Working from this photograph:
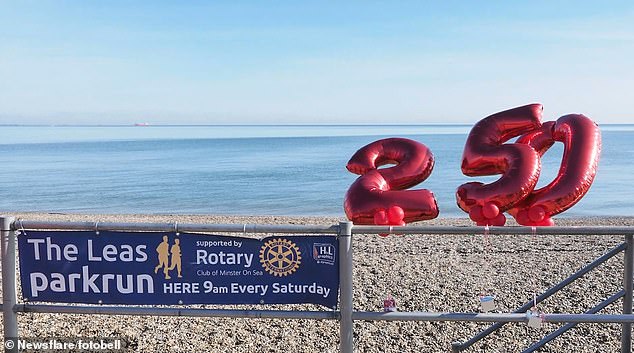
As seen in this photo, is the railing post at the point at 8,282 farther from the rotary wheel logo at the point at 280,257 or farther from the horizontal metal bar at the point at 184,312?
the rotary wheel logo at the point at 280,257

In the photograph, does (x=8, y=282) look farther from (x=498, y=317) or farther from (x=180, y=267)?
(x=498, y=317)

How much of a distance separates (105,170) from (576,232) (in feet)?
194

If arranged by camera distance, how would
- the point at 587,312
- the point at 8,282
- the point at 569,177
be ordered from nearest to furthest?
1. the point at 8,282
2. the point at 587,312
3. the point at 569,177

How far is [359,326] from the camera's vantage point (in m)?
7.50

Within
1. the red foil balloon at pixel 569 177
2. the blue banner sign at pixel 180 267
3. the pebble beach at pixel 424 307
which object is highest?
the red foil balloon at pixel 569 177

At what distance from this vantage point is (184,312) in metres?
4.83

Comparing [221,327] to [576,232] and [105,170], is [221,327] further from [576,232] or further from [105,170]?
[105,170]

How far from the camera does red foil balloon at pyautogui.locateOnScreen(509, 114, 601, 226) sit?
5457 mm

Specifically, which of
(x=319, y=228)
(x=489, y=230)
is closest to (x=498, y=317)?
(x=489, y=230)

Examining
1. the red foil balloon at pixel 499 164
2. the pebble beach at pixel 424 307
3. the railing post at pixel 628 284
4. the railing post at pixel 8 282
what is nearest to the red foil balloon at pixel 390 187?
the red foil balloon at pixel 499 164

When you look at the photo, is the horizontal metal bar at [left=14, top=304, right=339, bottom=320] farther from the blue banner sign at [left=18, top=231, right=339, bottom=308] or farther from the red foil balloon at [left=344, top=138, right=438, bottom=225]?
the red foil balloon at [left=344, top=138, right=438, bottom=225]

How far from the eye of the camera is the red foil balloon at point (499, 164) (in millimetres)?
5547

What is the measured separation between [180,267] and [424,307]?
4.81 meters

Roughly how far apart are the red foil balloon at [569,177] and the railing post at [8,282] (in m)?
4.31
